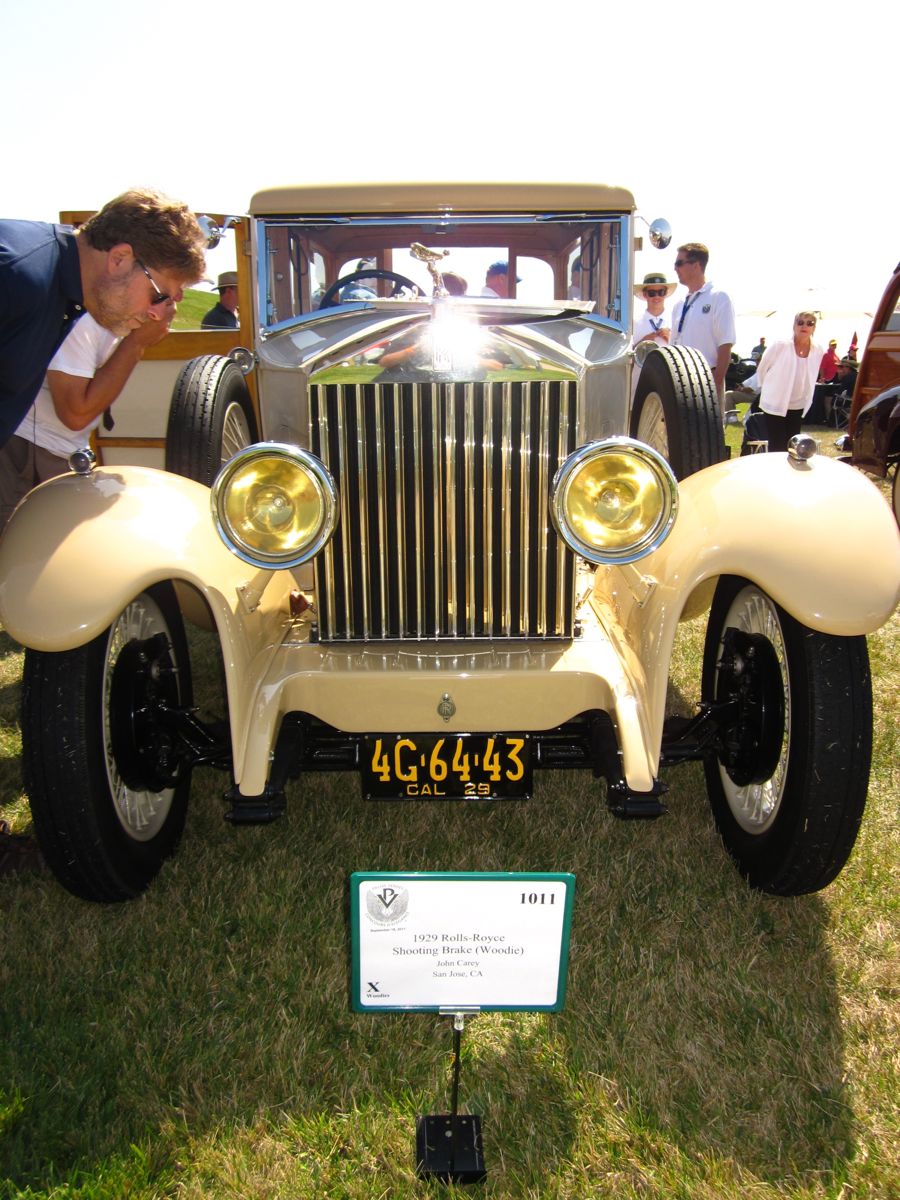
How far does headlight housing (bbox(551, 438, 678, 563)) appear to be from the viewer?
2.30m

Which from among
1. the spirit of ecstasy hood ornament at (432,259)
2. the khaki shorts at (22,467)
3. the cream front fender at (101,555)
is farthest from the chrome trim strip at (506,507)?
the khaki shorts at (22,467)

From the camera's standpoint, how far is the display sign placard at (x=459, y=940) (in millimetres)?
1760

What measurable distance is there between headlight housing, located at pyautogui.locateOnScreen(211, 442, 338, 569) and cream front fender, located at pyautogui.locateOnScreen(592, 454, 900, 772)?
0.90 m

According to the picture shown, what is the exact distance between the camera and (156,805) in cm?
280

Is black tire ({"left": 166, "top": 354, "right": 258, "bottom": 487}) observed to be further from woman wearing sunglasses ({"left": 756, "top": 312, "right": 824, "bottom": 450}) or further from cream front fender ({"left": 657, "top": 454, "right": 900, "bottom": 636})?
woman wearing sunglasses ({"left": 756, "top": 312, "right": 824, "bottom": 450})

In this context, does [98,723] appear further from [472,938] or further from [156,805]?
[472,938]

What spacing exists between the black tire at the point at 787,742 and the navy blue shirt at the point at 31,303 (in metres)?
2.05

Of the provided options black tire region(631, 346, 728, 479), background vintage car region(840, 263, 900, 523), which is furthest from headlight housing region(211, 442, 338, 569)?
background vintage car region(840, 263, 900, 523)

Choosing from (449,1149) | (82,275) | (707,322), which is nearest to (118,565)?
(82,275)

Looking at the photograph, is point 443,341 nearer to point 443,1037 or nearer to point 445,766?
point 445,766

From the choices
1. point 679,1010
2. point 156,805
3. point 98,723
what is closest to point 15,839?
point 156,805

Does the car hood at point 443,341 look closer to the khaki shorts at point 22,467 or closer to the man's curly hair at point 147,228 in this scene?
the man's curly hair at point 147,228

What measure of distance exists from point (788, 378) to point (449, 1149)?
7078 mm

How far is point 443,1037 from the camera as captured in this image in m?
2.17
